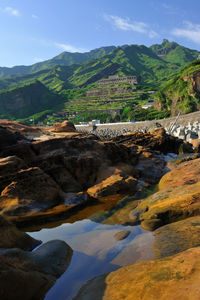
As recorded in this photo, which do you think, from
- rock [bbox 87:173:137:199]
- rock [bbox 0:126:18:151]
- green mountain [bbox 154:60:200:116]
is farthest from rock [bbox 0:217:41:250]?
green mountain [bbox 154:60:200:116]

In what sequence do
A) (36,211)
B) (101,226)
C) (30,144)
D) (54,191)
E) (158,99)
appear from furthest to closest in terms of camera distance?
(158,99) → (30,144) → (54,191) → (36,211) → (101,226)

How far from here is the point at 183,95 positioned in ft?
270

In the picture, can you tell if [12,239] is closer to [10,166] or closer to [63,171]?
[10,166]

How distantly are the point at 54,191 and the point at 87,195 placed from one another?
212cm

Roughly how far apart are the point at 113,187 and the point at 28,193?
202 inches

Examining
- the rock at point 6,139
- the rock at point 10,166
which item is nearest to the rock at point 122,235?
the rock at point 10,166

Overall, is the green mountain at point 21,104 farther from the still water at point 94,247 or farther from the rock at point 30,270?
the rock at point 30,270

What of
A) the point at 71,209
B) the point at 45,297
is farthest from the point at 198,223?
the point at 71,209

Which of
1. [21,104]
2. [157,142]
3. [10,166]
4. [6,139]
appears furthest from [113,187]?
[21,104]

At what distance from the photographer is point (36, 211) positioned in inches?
461

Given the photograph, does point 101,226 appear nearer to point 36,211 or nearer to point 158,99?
point 36,211

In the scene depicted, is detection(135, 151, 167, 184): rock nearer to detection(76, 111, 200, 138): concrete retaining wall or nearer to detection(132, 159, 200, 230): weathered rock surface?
detection(132, 159, 200, 230): weathered rock surface

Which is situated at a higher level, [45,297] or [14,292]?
[14,292]

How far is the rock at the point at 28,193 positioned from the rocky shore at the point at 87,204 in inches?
1.9
